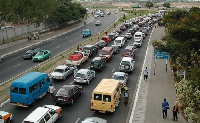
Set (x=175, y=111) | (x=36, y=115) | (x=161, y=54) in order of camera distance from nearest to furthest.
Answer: (x=36, y=115) → (x=175, y=111) → (x=161, y=54)

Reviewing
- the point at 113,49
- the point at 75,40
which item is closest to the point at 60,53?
the point at 113,49

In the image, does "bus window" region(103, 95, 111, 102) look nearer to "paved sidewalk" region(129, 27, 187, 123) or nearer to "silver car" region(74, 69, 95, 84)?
"paved sidewalk" region(129, 27, 187, 123)

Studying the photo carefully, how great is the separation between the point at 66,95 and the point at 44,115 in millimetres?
4685

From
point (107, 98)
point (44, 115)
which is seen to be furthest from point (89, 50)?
point (44, 115)

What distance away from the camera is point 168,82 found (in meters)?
29.5

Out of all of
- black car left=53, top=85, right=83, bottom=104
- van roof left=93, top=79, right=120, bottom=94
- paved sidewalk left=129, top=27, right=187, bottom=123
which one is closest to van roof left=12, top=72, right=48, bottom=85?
black car left=53, top=85, right=83, bottom=104

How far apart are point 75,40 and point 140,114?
1555 inches

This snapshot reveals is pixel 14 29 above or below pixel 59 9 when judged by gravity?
below

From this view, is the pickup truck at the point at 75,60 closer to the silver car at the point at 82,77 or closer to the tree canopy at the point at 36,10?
the silver car at the point at 82,77

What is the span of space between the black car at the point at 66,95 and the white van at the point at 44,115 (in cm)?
209

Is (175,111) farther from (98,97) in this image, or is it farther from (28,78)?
(28,78)

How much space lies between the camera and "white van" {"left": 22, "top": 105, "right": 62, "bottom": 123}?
1738cm

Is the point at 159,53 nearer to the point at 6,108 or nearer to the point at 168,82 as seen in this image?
the point at 168,82

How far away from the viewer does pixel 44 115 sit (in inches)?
712
